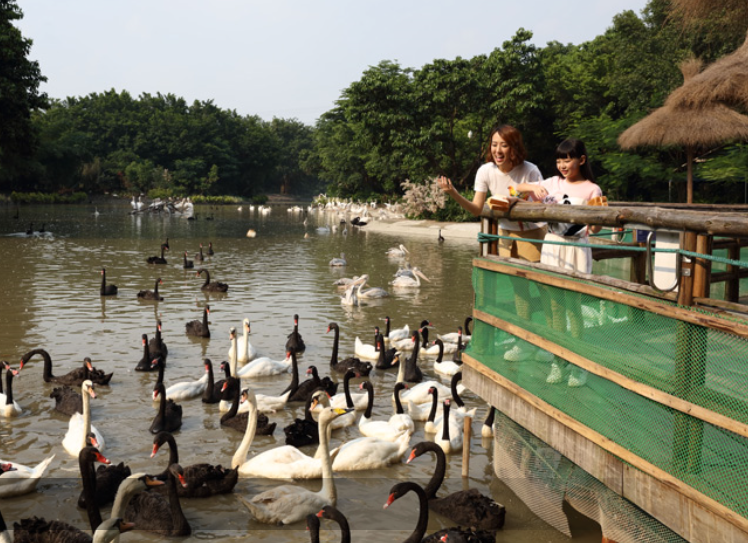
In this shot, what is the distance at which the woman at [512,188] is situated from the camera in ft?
21.5

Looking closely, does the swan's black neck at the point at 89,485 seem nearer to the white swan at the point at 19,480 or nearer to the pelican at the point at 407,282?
the white swan at the point at 19,480

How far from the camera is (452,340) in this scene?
1385cm

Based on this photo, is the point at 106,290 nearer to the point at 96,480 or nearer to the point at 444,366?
the point at 444,366

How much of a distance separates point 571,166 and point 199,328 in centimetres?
971

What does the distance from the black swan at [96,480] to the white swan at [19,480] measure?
0.48m

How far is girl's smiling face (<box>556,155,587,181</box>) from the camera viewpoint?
21.8 ft

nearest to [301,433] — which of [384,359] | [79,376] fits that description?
[384,359]

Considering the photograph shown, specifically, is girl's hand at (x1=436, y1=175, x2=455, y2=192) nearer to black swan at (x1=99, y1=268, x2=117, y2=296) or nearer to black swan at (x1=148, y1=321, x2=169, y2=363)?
black swan at (x1=148, y1=321, x2=169, y2=363)

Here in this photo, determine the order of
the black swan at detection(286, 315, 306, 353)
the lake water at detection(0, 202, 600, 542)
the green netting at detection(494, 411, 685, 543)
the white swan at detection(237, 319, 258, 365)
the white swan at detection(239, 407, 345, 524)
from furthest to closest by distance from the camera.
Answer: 1. the black swan at detection(286, 315, 306, 353)
2. the white swan at detection(237, 319, 258, 365)
3. the lake water at detection(0, 202, 600, 542)
4. the white swan at detection(239, 407, 345, 524)
5. the green netting at detection(494, 411, 685, 543)

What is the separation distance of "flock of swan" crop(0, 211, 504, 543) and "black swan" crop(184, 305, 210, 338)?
1458 mm

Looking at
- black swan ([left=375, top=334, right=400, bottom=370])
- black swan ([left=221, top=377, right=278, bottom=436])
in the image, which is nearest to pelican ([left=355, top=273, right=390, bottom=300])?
black swan ([left=375, top=334, right=400, bottom=370])

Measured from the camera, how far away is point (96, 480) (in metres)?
7.21

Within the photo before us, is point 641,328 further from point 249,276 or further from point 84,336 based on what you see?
point 249,276

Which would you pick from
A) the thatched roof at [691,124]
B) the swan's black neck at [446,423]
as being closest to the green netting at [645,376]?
the swan's black neck at [446,423]
